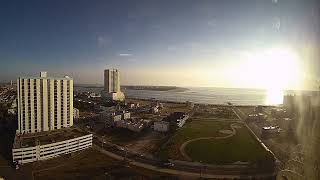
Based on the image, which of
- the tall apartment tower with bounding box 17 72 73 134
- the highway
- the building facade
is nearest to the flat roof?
the building facade

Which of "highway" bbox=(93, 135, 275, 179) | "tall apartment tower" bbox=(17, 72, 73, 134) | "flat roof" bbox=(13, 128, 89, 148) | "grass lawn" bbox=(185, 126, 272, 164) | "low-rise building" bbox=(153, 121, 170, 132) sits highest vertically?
"tall apartment tower" bbox=(17, 72, 73, 134)

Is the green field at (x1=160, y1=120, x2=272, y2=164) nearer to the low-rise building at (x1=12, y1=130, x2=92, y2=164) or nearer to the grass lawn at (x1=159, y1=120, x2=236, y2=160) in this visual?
the grass lawn at (x1=159, y1=120, x2=236, y2=160)

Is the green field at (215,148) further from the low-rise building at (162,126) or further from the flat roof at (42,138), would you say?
the flat roof at (42,138)

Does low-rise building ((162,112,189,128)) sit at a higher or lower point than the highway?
higher

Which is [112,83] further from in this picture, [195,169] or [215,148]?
[195,169]

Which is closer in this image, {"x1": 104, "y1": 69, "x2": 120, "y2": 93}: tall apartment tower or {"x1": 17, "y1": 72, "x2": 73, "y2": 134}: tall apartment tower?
{"x1": 17, "y1": 72, "x2": 73, "y2": 134}: tall apartment tower

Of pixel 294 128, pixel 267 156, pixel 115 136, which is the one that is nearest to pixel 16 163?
pixel 115 136

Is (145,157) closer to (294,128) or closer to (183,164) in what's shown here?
(183,164)

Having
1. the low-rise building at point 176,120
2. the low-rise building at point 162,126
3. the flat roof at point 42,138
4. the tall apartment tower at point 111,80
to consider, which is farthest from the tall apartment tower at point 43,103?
the tall apartment tower at point 111,80
